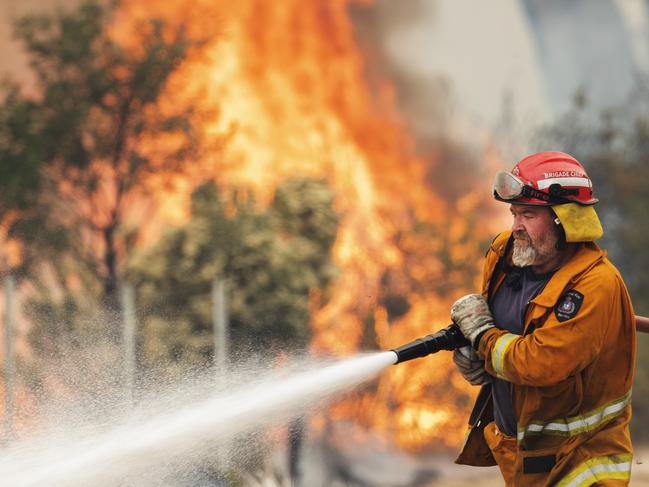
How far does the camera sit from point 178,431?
11.4ft

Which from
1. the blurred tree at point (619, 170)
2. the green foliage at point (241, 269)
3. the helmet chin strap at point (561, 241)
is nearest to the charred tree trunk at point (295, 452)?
the green foliage at point (241, 269)

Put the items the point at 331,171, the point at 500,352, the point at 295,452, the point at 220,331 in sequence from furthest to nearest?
the point at 331,171
the point at 295,452
the point at 220,331
the point at 500,352

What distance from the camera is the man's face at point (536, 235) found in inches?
119

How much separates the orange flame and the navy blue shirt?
7.06 m

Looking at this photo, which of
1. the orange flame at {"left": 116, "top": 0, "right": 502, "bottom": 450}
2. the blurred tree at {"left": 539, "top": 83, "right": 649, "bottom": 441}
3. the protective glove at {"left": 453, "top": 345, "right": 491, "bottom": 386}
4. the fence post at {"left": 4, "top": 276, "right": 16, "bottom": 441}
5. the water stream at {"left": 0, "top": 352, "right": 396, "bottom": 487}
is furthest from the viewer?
the blurred tree at {"left": 539, "top": 83, "right": 649, "bottom": 441}

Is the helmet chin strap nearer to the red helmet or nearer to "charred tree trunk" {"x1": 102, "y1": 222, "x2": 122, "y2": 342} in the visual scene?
the red helmet

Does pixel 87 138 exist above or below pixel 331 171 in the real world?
above

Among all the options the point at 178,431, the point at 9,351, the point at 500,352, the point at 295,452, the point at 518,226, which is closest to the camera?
the point at 500,352

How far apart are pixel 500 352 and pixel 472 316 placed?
23 centimetres

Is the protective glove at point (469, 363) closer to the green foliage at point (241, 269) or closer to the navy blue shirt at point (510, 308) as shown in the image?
the navy blue shirt at point (510, 308)

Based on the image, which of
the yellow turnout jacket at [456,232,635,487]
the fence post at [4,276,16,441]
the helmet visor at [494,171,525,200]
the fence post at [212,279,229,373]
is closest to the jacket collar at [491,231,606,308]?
the yellow turnout jacket at [456,232,635,487]

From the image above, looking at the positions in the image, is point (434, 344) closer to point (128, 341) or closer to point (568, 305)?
point (568, 305)

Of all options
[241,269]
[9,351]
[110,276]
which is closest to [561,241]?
[9,351]

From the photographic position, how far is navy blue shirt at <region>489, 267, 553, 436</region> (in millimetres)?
3078
